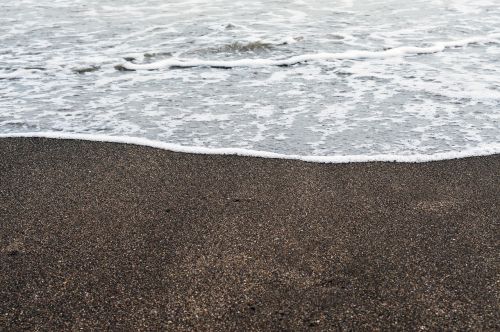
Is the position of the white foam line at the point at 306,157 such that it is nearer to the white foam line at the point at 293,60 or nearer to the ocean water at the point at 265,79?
the ocean water at the point at 265,79

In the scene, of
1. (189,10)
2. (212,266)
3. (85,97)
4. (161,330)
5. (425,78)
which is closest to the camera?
(161,330)

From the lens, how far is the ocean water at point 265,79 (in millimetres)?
4148

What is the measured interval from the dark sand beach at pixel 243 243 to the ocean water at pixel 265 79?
0.44m

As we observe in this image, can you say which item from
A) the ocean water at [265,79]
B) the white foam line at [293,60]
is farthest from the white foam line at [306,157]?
the white foam line at [293,60]

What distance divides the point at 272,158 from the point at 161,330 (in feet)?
6.13

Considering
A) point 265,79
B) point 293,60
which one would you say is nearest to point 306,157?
point 265,79

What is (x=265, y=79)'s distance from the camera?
5652 mm

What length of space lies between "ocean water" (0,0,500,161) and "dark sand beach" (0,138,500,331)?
1.43ft

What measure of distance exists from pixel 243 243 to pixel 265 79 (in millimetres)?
3310

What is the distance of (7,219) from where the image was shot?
115 inches

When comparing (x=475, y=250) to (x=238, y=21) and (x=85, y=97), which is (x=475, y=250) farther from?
(x=238, y=21)

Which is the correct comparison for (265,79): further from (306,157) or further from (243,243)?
(243,243)

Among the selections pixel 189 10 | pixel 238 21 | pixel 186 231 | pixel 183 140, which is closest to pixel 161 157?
pixel 183 140

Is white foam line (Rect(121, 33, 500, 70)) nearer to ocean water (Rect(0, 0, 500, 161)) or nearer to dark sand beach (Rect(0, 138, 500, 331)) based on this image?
ocean water (Rect(0, 0, 500, 161))
